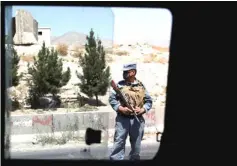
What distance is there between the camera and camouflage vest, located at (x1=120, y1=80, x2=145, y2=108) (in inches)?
98.3

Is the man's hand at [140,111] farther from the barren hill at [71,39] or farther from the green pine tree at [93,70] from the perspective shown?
the barren hill at [71,39]

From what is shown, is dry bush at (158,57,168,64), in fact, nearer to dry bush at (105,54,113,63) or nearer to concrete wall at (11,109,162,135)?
dry bush at (105,54,113,63)

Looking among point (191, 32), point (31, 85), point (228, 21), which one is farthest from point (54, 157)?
point (228, 21)

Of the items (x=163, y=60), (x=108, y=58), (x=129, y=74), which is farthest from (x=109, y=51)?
(x=163, y=60)

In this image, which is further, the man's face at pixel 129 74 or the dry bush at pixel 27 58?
the man's face at pixel 129 74

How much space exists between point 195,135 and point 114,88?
47 cm

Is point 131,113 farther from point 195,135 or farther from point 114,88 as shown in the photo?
point 195,135

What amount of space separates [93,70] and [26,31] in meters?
0.39

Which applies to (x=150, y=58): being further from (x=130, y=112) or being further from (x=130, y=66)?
(x=130, y=112)

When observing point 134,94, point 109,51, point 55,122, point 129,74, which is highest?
point 109,51

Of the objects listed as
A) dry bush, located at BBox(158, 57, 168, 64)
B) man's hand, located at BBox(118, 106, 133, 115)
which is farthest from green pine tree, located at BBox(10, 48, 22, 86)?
dry bush, located at BBox(158, 57, 168, 64)

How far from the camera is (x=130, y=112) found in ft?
8.30

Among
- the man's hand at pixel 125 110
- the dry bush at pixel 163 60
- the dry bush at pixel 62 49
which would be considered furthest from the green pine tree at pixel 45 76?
the dry bush at pixel 163 60

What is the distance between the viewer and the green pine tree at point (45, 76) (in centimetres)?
238
